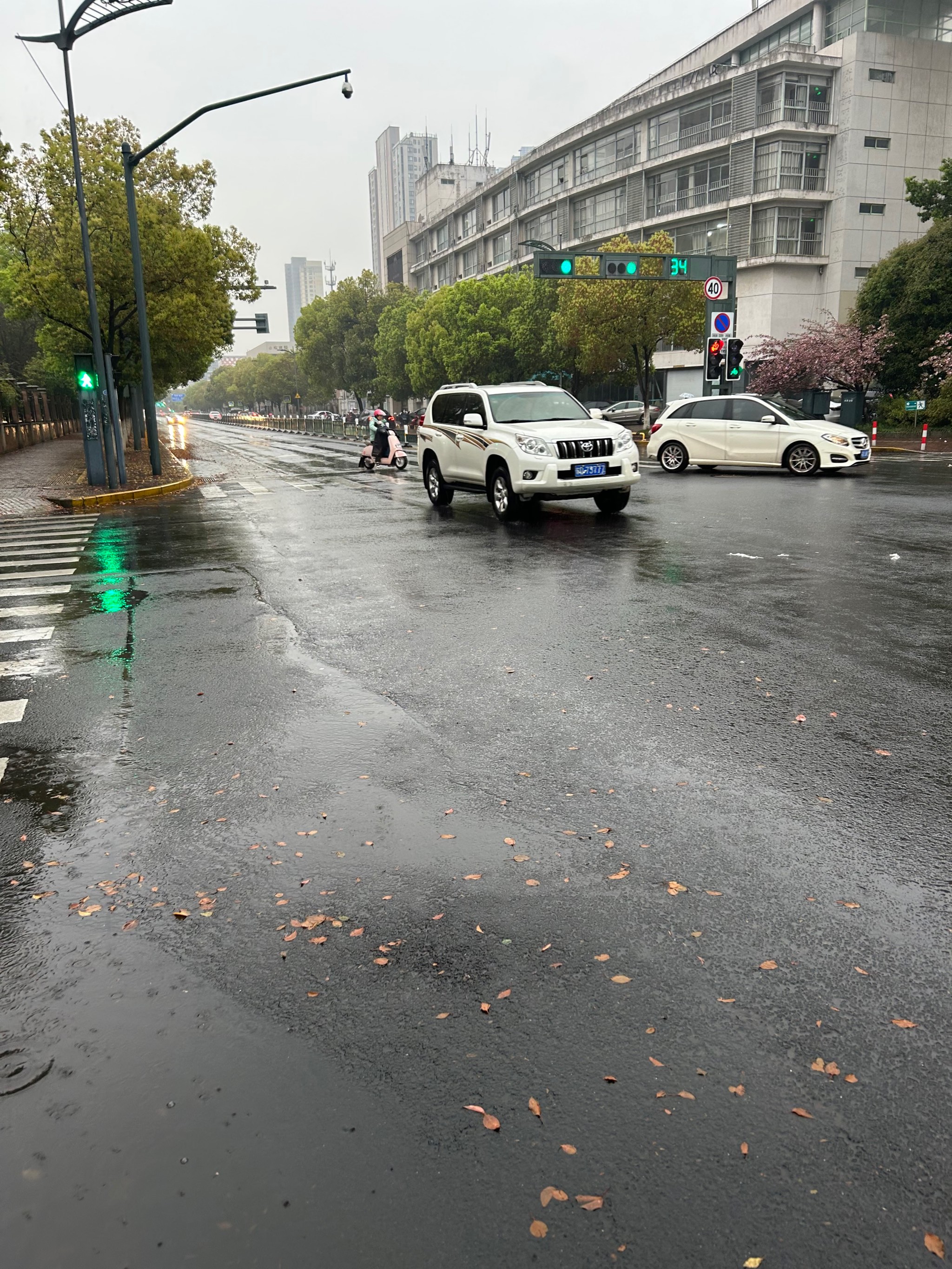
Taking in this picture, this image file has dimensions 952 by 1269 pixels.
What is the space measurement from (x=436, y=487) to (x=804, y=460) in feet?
27.6

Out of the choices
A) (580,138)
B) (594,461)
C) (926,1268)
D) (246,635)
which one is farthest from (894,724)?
(580,138)

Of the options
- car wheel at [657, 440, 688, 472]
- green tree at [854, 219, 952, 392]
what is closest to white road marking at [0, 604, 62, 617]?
car wheel at [657, 440, 688, 472]

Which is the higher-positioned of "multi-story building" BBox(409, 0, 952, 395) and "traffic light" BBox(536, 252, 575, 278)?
"multi-story building" BBox(409, 0, 952, 395)

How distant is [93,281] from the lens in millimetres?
19844

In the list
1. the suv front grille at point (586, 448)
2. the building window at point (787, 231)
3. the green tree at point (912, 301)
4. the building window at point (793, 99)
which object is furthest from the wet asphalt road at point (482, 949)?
the building window at point (793, 99)

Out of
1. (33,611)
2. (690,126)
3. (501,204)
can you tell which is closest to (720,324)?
(33,611)

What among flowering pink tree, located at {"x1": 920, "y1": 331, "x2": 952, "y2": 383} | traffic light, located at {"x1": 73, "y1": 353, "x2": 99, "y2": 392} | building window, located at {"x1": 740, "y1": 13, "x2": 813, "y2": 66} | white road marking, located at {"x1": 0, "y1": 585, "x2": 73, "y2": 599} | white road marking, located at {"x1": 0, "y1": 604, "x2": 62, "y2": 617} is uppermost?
building window, located at {"x1": 740, "y1": 13, "x2": 813, "y2": 66}

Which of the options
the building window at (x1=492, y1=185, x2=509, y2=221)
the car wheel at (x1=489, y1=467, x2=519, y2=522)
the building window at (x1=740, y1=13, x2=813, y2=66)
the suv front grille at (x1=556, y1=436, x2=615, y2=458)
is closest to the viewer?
the suv front grille at (x1=556, y1=436, x2=615, y2=458)

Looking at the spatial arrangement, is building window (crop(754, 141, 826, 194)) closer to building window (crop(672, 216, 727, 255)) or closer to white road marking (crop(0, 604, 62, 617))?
building window (crop(672, 216, 727, 255))

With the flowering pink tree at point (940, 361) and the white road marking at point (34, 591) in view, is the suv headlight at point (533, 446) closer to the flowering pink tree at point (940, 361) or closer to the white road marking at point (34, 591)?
the white road marking at point (34, 591)

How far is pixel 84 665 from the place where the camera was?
664 cm

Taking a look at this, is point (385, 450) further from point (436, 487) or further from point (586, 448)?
point (586, 448)

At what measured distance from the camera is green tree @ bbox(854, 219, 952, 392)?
1439 inches

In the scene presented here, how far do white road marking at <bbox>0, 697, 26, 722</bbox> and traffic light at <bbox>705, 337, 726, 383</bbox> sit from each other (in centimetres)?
2574
